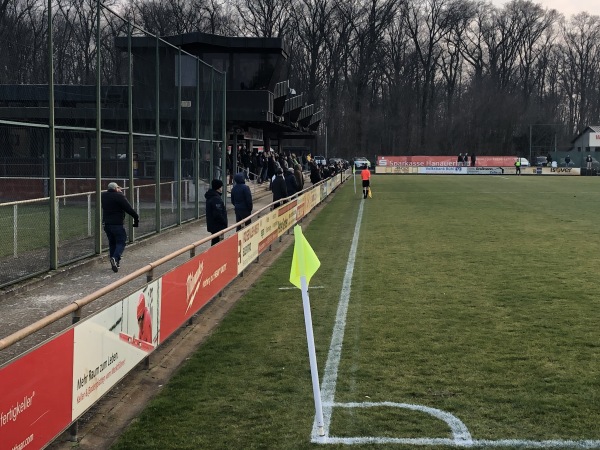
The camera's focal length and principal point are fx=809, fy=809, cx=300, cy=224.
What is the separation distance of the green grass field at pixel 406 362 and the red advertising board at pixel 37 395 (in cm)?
75

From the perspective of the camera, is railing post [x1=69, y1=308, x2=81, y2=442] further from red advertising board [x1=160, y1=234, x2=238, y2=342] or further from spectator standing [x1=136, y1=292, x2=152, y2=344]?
red advertising board [x1=160, y1=234, x2=238, y2=342]

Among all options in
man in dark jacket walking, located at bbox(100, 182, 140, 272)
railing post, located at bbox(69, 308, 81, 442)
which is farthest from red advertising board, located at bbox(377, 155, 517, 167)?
railing post, located at bbox(69, 308, 81, 442)

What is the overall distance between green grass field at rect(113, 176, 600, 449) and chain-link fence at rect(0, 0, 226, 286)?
169 inches

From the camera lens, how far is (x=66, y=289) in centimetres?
1223

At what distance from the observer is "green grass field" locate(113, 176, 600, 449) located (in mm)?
6137

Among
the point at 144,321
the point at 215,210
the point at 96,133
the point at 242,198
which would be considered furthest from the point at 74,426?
the point at 242,198

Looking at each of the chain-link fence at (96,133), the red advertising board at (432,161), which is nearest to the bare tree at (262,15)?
the red advertising board at (432,161)

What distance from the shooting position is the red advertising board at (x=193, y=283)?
8.10m

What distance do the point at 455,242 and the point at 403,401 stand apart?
11970 millimetres

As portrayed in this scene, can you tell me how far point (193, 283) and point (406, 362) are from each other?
2.69 m

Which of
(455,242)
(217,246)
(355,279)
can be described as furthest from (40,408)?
(455,242)

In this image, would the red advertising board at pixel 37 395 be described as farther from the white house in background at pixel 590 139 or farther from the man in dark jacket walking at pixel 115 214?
the white house in background at pixel 590 139

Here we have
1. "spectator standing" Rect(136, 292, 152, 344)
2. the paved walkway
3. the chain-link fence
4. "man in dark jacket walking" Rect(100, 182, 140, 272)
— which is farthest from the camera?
the chain-link fence

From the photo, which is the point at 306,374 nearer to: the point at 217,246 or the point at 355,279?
the point at 217,246
